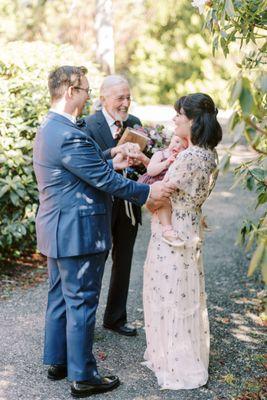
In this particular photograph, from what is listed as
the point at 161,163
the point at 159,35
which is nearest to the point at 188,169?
the point at 161,163

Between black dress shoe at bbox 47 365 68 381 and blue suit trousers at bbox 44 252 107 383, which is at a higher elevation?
blue suit trousers at bbox 44 252 107 383

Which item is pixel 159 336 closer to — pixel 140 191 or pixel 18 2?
pixel 140 191

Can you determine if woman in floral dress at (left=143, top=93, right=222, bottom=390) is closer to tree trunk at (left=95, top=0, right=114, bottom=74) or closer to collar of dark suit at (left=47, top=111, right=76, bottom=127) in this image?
collar of dark suit at (left=47, top=111, right=76, bottom=127)

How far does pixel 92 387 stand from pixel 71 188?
50.5 inches

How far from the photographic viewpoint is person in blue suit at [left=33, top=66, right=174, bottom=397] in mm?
3785

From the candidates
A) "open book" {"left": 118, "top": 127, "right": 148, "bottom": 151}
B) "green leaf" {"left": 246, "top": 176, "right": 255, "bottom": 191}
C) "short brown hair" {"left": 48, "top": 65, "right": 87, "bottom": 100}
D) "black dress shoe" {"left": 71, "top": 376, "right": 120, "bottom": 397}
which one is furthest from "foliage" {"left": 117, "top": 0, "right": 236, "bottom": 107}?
"green leaf" {"left": 246, "top": 176, "right": 255, "bottom": 191}

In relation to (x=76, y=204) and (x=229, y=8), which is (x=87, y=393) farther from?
(x=229, y=8)

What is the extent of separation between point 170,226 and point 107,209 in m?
0.43

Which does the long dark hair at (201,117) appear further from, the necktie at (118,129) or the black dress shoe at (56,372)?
the black dress shoe at (56,372)

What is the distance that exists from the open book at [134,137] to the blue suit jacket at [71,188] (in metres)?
0.48

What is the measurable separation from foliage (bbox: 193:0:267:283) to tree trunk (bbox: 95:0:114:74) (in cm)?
583

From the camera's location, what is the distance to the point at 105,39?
32.4ft

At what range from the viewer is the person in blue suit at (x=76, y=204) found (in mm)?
3785

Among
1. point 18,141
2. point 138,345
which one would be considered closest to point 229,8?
point 138,345
